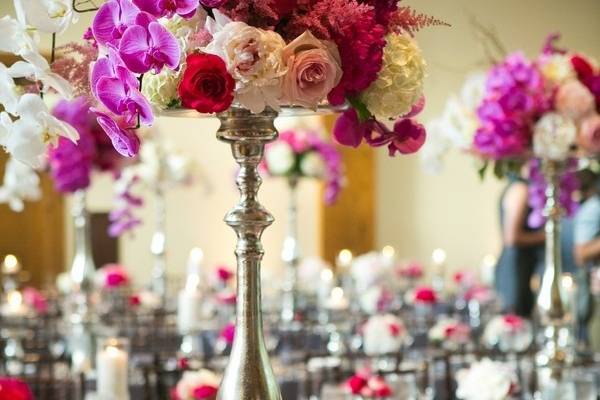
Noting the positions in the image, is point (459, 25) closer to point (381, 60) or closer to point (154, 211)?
point (381, 60)

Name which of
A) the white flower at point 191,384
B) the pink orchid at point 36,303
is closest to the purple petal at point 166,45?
the white flower at point 191,384

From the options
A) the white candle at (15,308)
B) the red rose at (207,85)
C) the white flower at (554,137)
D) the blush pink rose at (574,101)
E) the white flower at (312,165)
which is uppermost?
the white flower at (312,165)

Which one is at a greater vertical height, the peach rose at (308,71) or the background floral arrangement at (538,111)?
the background floral arrangement at (538,111)

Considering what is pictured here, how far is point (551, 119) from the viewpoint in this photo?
360 centimetres

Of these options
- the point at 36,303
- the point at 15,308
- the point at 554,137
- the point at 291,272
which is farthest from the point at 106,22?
the point at 36,303

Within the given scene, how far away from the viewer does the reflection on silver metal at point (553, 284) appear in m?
3.58

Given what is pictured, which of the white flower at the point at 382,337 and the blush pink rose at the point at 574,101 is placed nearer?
the blush pink rose at the point at 574,101

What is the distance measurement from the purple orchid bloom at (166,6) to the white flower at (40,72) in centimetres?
15

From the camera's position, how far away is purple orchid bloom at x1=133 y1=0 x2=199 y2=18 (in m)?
1.57

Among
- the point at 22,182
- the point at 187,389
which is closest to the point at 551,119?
the point at 187,389

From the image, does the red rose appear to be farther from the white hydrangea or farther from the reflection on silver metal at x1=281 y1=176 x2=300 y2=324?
the reflection on silver metal at x1=281 y1=176 x2=300 y2=324

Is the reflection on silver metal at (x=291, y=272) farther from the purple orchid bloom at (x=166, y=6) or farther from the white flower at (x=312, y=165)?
the purple orchid bloom at (x=166, y=6)

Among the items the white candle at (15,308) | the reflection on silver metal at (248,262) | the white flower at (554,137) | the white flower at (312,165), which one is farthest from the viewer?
the white flower at (312,165)

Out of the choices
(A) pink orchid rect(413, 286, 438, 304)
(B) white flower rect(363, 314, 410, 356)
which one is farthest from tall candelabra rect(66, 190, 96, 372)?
(A) pink orchid rect(413, 286, 438, 304)
